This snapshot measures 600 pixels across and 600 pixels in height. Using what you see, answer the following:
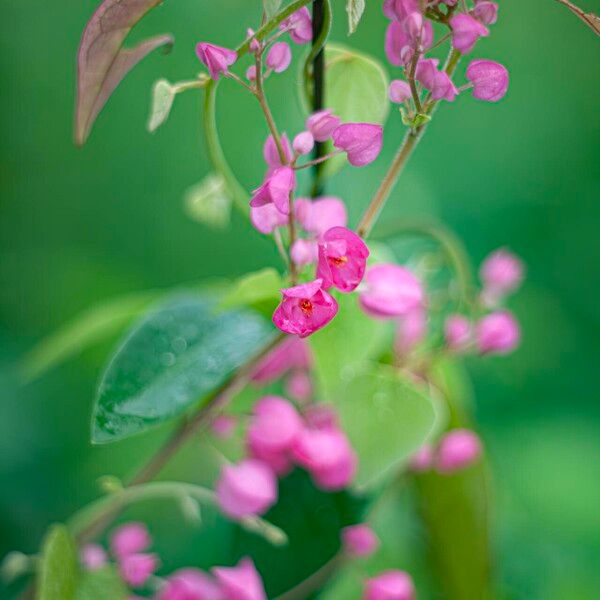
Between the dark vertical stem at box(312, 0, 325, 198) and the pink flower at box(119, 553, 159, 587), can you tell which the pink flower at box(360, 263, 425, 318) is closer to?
the dark vertical stem at box(312, 0, 325, 198)

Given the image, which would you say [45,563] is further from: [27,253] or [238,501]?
[27,253]

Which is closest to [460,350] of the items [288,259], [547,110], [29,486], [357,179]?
[288,259]

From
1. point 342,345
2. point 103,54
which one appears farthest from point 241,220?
point 103,54

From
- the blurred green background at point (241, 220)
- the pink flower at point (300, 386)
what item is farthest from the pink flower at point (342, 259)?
Answer: the blurred green background at point (241, 220)

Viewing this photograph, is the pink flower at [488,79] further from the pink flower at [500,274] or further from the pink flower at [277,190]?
the pink flower at [500,274]

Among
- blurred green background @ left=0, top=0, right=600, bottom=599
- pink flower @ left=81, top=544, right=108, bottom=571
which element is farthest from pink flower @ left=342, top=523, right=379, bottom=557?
blurred green background @ left=0, top=0, right=600, bottom=599

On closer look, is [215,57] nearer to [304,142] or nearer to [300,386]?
[304,142]
